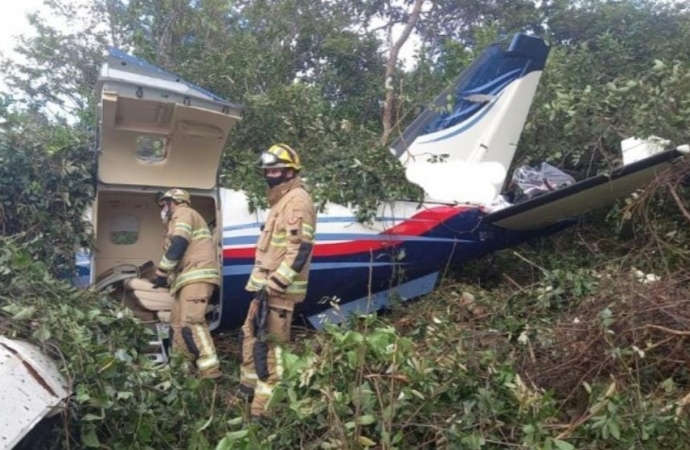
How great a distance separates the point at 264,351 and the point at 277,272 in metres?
0.49

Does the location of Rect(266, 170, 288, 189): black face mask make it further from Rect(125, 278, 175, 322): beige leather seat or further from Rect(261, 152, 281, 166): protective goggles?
Rect(125, 278, 175, 322): beige leather seat

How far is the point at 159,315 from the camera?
585cm

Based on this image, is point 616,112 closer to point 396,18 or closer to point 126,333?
point 126,333

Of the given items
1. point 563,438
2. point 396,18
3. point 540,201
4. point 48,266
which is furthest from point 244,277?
point 396,18

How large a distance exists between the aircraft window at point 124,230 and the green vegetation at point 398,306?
67cm

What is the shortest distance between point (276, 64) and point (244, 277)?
3.96m

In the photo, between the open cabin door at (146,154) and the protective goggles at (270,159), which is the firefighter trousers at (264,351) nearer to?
the protective goggles at (270,159)

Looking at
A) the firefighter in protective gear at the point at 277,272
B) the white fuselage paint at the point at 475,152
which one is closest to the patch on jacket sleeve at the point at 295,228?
the firefighter in protective gear at the point at 277,272

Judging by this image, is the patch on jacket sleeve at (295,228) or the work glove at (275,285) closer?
the work glove at (275,285)

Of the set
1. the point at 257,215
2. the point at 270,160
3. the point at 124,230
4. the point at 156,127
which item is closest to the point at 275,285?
the point at 270,160

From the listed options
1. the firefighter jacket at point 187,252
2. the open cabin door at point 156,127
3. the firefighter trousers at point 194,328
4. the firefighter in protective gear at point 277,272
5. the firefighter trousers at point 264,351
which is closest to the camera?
the firefighter trousers at point 264,351

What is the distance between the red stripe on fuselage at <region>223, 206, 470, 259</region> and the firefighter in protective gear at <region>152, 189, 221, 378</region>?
0.37 metres

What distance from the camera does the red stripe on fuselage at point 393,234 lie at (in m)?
5.82

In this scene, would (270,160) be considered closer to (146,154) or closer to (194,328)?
(194,328)
